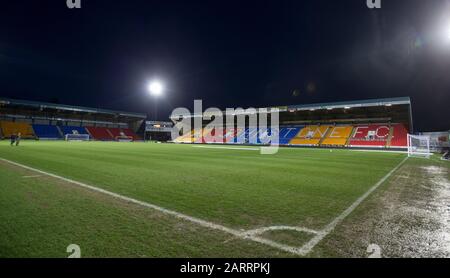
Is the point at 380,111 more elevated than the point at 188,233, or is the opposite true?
the point at 380,111

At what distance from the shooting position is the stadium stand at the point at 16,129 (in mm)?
48634

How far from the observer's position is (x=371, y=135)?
37.5 metres

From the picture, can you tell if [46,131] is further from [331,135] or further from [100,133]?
[331,135]

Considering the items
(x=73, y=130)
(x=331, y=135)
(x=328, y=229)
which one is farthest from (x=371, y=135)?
(x=73, y=130)

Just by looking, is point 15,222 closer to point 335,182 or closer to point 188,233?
point 188,233

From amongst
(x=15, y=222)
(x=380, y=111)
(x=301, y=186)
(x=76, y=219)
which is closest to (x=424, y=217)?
(x=301, y=186)

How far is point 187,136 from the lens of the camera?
6006 cm

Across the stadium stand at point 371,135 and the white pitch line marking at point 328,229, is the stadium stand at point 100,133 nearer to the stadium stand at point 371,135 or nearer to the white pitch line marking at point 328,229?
the stadium stand at point 371,135

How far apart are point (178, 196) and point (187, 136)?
184 feet

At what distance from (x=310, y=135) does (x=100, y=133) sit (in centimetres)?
5666

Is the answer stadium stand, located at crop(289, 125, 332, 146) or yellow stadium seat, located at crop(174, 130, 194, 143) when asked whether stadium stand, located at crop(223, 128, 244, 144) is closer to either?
yellow stadium seat, located at crop(174, 130, 194, 143)

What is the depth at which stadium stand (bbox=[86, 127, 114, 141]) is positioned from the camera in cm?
6044

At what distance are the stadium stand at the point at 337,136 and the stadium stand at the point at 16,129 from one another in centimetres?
6450

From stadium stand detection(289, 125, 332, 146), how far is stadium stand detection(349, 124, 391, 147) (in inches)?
214
